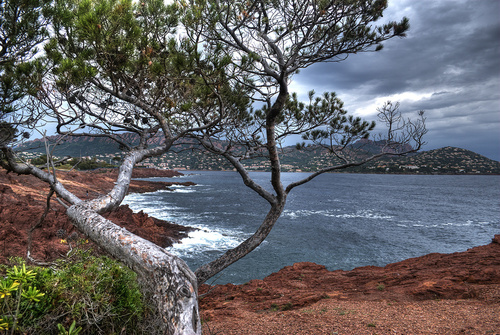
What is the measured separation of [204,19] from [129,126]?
2.77m

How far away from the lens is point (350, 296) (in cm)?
876

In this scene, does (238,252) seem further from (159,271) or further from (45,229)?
(45,229)

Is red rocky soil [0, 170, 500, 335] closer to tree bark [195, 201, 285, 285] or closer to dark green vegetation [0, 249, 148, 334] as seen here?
tree bark [195, 201, 285, 285]

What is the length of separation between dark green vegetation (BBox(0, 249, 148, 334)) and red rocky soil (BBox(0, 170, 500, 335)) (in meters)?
0.81

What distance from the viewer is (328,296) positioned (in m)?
8.74

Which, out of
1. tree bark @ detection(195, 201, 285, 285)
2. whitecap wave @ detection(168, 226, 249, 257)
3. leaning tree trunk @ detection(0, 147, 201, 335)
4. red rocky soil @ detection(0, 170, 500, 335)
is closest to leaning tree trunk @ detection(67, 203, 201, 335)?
leaning tree trunk @ detection(0, 147, 201, 335)

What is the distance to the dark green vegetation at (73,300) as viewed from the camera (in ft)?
6.43

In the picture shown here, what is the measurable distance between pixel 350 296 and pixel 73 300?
29.1ft

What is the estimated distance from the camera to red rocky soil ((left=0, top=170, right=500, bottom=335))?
17.3 ft

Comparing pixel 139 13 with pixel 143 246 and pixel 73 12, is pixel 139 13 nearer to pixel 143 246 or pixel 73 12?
pixel 73 12

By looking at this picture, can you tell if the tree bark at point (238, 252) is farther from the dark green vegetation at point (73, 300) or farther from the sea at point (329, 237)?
the sea at point (329, 237)

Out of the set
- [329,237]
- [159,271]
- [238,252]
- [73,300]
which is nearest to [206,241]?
[329,237]

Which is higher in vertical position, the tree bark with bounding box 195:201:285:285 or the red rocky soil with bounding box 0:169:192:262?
the tree bark with bounding box 195:201:285:285

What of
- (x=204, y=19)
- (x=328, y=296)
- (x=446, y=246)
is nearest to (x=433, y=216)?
(x=446, y=246)
